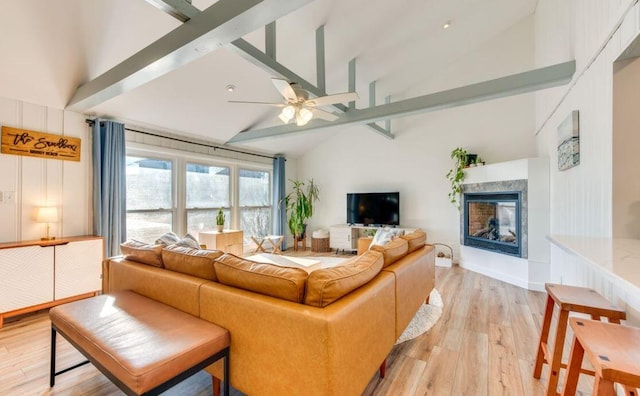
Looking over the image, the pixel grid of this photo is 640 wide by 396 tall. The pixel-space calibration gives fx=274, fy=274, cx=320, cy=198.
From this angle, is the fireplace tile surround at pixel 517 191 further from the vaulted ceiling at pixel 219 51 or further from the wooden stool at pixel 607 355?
the wooden stool at pixel 607 355

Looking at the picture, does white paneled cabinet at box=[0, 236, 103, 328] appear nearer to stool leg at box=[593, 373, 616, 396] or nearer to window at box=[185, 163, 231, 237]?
window at box=[185, 163, 231, 237]

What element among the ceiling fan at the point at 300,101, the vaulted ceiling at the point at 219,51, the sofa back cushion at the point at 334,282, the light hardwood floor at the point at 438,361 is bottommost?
the light hardwood floor at the point at 438,361

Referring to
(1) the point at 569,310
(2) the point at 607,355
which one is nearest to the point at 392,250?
(1) the point at 569,310

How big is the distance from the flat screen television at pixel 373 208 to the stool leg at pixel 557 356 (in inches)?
158

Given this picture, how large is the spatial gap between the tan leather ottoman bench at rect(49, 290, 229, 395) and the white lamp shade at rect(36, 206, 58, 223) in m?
1.83

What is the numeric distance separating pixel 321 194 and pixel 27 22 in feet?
17.6

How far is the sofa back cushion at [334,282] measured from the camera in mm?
1375

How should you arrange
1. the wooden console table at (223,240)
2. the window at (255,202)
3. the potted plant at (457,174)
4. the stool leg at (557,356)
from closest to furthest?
the stool leg at (557,356)
the wooden console table at (223,240)
the potted plant at (457,174)
the window at (255,202)

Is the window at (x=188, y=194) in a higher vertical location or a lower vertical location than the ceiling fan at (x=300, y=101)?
lower

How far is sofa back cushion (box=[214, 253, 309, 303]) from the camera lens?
1438mm

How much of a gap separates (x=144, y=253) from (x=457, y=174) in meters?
4.72

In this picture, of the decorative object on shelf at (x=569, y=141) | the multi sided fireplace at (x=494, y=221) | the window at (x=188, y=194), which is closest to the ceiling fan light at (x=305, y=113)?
the decorative object on shelf at (x=569, y=141)

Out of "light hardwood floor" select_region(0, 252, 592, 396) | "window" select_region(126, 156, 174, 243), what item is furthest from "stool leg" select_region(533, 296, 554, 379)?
"window" select_region(126, 156, 174, 243)

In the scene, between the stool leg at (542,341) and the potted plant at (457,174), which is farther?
the potted plant at (457,174)
